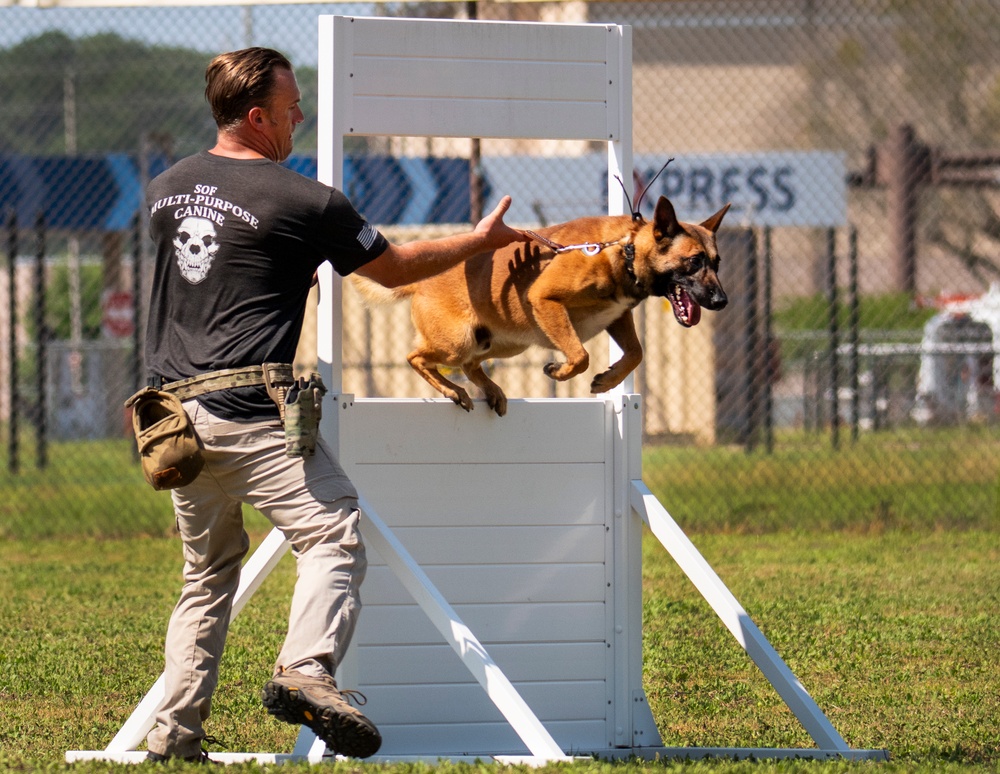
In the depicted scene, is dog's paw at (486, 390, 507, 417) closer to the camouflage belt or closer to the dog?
the dog

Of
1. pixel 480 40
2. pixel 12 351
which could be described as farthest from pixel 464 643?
pixel 12 351

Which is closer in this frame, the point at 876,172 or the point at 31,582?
the point at 31,582

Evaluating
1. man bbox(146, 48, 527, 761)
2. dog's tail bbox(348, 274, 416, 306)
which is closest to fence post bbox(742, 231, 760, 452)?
dog's tail bbox(348, 274, 416, 306)

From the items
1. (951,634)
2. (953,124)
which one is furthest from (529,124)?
(953,124)

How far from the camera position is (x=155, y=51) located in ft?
35.6

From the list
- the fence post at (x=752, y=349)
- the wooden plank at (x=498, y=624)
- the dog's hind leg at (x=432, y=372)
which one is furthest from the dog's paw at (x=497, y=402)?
the fence post at (x=752, y=349)

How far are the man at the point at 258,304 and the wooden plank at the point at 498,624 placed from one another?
683 mm

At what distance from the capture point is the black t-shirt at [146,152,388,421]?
3201mm

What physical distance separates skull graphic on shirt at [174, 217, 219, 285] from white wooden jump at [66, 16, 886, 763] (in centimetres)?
57

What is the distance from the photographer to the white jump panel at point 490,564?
3879mm

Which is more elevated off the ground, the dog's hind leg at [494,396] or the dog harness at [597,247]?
the dog harness at [597,247]

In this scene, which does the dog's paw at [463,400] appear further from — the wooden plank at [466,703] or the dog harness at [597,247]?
the wooden plank at [466,703]

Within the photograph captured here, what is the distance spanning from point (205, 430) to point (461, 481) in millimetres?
976

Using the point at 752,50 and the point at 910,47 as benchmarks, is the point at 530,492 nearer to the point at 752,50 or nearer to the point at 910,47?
the point at 910,47
